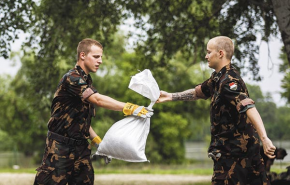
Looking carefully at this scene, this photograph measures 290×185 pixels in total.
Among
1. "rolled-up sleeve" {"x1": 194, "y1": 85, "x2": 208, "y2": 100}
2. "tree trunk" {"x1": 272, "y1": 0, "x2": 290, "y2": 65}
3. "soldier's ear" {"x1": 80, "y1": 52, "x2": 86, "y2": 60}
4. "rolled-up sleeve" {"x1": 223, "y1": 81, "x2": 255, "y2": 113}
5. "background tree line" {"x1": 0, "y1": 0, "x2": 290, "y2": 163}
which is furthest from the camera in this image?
"background tree line" {"x1": 0, "y1": 0, "x2": 290, "y2": 163}

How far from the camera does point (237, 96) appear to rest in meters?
5.00

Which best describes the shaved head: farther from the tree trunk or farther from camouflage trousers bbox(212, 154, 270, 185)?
the tree trunk

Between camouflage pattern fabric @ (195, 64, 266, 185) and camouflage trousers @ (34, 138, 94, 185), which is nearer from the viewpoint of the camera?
camouflage pattern fabric @ (195, 64, 266, 185)

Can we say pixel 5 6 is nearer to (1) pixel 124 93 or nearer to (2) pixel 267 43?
(2) pixel 267 43

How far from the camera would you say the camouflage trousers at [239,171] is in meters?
5.10

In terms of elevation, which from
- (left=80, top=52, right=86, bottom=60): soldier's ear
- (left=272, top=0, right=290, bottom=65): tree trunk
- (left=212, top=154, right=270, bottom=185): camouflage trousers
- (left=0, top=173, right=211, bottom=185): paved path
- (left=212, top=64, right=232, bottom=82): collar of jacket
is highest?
(left=272, top=0, right=290, bottom=65): tree trunk

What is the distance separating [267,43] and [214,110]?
9239 mm

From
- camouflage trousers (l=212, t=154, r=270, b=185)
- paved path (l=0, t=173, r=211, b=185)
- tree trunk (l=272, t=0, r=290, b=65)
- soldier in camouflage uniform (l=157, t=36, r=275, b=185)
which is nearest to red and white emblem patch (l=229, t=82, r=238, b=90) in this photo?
soldier in camouflage uniform (l=157, t=36, r=275, b=185)

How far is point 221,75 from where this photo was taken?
529cm

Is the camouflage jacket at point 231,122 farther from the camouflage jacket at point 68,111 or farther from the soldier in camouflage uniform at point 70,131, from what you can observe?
the camouflage jacket at point 68,111

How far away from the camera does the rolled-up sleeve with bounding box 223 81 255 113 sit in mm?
4891

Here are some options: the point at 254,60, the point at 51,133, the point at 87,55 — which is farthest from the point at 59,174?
the point at 254,60

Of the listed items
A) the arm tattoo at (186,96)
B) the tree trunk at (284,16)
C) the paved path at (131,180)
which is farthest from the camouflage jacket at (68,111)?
the paved path at (131,180)

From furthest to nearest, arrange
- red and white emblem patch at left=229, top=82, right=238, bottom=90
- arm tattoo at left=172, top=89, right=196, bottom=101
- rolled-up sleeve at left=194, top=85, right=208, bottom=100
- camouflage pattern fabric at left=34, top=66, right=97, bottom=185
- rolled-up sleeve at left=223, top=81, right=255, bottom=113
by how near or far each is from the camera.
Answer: arm tattoo at left=172, top=89, right=196, bottom=101
rolled-up sleeve at left=194, top=85, right=208, bottom=100
camouflage pattern fabric at left=34, top=66, right=97, bottom=185
red and white emblem patch at left=229, top=82, right=238, bottom=90
rolled-up sleeve at left=223, top=81, right=255, bottom=113
